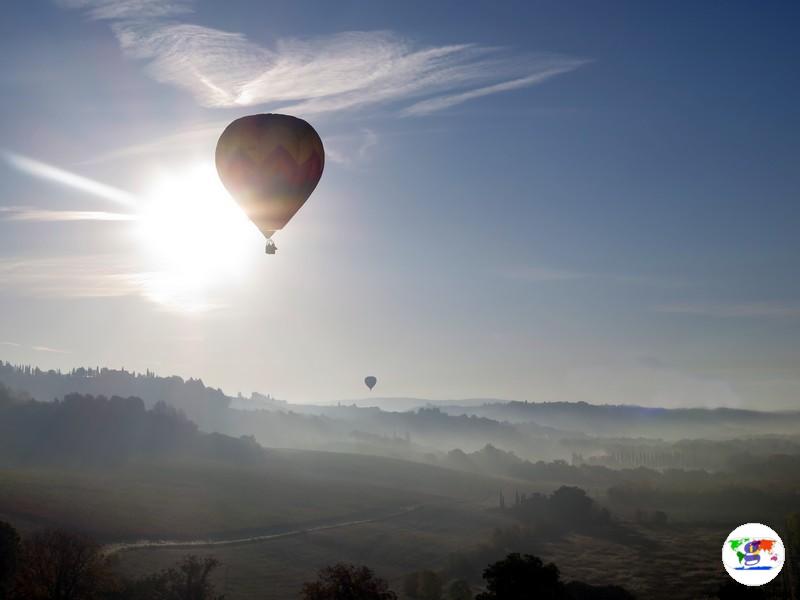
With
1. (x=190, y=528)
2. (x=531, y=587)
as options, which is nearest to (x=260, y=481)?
(x=190, y=528)

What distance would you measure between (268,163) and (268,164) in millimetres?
94

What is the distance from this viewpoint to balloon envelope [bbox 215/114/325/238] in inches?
2309

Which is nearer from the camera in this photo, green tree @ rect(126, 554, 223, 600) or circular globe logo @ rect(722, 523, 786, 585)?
green tree @ rect(126, 554, 223, 600)

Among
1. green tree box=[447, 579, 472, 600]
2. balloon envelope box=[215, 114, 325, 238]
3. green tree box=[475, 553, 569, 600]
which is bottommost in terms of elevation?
green tree box=[447, 579, 472, 600]

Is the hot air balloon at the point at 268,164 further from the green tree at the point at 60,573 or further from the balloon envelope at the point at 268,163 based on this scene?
the green tree at the point at 60,573

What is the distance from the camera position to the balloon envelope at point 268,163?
58.7 m

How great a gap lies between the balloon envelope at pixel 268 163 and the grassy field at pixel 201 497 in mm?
58811

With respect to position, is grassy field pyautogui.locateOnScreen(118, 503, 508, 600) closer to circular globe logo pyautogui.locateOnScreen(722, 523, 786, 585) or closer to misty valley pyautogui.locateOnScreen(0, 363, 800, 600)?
misty valley pyautogui.locateOnScreen(0, 363, 800, 600)

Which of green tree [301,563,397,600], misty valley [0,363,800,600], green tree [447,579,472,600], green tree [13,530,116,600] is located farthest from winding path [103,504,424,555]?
green tree [301,563,397,600]

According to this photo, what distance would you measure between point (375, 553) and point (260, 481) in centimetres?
6361

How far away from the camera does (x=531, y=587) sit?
173ft

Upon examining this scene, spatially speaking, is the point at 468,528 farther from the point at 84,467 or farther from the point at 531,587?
the point at 84,467

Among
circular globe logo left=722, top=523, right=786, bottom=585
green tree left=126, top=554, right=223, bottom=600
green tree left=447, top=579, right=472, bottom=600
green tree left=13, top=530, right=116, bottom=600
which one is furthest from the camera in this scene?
green tree left=447, top=579, right=472, bottom=600

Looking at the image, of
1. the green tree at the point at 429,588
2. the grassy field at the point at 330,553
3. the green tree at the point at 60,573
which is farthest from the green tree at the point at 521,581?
the green tree at the point at 60,573
